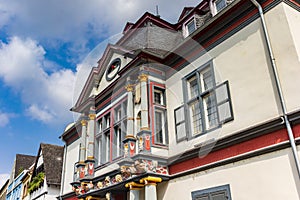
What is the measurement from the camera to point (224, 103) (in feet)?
28.6

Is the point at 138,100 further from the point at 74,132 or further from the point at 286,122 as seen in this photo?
the point at 74,132

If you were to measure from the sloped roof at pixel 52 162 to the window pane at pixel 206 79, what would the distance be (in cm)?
1630

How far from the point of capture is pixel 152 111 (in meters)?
10.5

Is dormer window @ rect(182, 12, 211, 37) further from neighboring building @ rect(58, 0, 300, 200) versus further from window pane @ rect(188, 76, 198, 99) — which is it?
window pane @ rect(188, 76, 198, 99)

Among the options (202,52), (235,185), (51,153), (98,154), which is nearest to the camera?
(235,185)

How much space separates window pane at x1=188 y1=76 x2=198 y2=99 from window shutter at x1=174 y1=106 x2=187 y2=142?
565mm

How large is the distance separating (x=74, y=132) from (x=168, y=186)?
32.9 feet

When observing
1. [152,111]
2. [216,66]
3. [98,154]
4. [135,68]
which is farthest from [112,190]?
[216,66]

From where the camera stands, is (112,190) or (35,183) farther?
(35,183)

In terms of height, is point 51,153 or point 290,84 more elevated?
point 51,153

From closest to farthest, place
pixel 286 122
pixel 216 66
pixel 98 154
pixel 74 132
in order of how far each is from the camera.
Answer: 1. pixel 286 122
2. pixel 216 66
3. pixel 98 154
4. pixel 74 132

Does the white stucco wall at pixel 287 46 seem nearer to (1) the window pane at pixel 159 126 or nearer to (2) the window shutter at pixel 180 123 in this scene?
(2) the window shutter at pixel 180 123

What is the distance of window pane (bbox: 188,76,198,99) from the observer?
33.5 ft

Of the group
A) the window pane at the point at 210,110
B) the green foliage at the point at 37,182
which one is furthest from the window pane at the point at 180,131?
the green foliage at the point at 37,182
